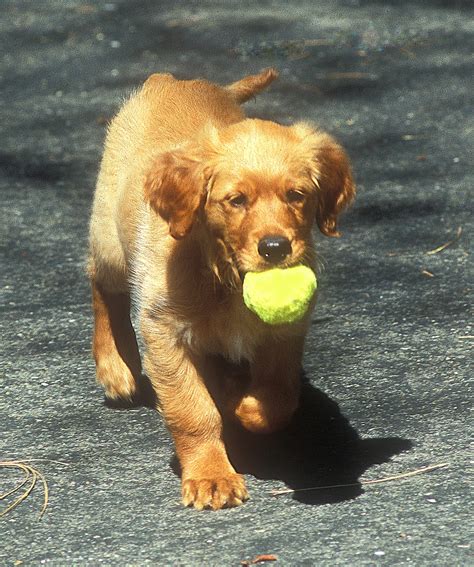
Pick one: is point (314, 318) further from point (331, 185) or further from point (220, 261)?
point (220, 261)

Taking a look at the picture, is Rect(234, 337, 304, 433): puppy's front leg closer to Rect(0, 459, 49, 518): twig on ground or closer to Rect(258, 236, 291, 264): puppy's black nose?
Rect(258, 236, 291, 264): puppy's black nose

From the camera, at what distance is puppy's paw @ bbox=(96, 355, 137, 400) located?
17.4 ft

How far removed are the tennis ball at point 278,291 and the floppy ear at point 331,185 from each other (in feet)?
1.71

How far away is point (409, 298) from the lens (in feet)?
20.4

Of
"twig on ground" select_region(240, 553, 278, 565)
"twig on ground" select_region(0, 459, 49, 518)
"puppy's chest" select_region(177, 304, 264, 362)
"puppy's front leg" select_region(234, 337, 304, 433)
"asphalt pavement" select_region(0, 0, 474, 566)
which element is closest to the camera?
"twig on ground" select_region(240, 553, 278, 565)

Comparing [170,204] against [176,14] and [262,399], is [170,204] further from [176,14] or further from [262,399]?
[176,14]

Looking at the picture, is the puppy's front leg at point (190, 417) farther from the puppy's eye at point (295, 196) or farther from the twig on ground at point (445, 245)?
the twig on ground at point (445, 245)

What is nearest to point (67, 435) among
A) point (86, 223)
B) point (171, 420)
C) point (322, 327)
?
point (171, 420)

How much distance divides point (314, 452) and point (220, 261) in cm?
94

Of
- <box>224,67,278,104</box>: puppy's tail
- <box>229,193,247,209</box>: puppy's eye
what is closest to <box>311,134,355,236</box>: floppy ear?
<box>229,193,247,209</box>: puppy's eye

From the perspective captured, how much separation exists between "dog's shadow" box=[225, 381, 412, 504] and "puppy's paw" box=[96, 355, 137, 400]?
22.2 inches

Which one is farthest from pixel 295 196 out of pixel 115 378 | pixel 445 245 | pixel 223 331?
pixel 445 245

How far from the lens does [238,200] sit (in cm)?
424

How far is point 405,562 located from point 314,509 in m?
0.53
